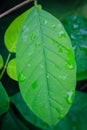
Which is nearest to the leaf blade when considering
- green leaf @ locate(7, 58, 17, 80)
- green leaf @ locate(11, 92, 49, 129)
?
green leaf @ locate(7, 58, 17, 80)

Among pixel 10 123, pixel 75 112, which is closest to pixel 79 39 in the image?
pixel 75 112

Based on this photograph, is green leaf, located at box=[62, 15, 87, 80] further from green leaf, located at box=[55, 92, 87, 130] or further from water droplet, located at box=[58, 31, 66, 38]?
water droplet, located at box=[58, 31, 66, 38]

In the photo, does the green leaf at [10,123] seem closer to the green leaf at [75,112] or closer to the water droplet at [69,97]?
the green leaf at [75,112]

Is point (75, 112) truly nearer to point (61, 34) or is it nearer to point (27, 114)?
point (27, 114)

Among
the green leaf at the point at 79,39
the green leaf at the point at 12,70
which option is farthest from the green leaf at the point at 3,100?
the green leaf at the point at 79,39

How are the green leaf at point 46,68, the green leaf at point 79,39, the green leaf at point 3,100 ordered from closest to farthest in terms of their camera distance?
the green leaf at point 46,68
the green leaf at point 3,100
the green leaf at point 79,39

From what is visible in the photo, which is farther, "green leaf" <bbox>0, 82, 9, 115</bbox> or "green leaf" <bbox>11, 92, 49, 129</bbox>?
"green leaf" <bbox>11, 92, 49, 129</bbox>
